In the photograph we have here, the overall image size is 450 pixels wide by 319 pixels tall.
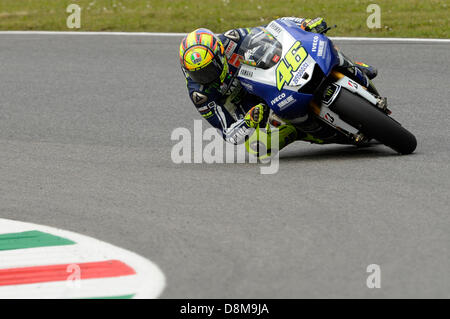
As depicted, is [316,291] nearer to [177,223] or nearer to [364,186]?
[177,223]

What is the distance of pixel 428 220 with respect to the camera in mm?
5723

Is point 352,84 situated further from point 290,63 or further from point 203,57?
point 203,57

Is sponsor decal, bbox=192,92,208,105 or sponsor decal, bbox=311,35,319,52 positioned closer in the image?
sponsor decal, bbox=311,35,319,52

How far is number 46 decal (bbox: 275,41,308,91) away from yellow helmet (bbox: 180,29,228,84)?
45 centimetres

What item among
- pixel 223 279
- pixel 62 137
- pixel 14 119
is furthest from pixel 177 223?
pixel 14 119

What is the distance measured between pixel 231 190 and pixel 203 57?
105cm

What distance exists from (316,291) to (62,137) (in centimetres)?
533

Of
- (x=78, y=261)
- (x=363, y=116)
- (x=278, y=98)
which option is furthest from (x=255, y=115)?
(x=78, y=261)

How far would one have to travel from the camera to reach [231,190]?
689 centimetres

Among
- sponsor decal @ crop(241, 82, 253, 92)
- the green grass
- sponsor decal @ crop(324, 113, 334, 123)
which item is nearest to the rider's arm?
sponsor decal @ crop(241, 82, 253, 92)

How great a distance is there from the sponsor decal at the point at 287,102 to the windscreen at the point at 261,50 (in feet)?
1.07

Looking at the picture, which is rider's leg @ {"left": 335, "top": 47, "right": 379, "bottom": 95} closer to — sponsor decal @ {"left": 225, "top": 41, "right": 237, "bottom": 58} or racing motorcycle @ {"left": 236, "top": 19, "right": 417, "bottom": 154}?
racing motorcycle @ {"left": 236, "top": 19, "right": 417, "bottom": 154}

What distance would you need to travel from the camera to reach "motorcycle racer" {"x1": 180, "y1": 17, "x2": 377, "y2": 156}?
23.5 feet

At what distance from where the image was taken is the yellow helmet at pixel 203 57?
7105 mm
